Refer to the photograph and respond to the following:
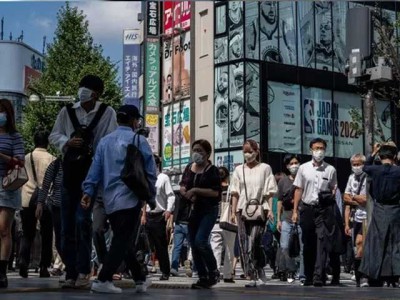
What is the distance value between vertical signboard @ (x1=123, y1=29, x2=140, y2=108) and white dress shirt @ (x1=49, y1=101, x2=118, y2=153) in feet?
155

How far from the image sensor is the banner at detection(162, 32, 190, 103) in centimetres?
5000

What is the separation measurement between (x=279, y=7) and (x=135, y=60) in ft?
42.5

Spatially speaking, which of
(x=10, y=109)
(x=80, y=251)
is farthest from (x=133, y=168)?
(x=10, y=109)

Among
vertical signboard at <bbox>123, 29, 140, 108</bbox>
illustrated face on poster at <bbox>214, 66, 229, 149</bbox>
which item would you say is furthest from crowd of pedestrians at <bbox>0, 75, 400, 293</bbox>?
vertical signboard at <bbox>123, 29, 140, 108</bbox>

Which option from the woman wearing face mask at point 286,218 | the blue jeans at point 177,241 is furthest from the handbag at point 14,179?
the blue jeans at point 177,241

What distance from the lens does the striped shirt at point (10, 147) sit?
9.28 metres

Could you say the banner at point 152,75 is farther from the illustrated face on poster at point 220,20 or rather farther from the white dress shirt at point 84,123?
the white dress shirt at point 84,123

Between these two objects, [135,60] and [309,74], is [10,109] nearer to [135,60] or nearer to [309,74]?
[309,74]

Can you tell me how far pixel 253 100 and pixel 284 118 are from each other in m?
2.42

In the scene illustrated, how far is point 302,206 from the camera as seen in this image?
11.9m

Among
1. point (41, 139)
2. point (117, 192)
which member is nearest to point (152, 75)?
point (41, 139)

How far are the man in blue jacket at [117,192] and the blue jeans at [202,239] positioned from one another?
5.48 feet

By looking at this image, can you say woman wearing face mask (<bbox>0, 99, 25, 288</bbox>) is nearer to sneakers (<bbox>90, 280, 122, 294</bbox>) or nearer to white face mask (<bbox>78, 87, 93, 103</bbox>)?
white face mask (<bbox>78, 87, 93, 103</bbox>)

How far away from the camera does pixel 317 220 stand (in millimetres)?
11852
